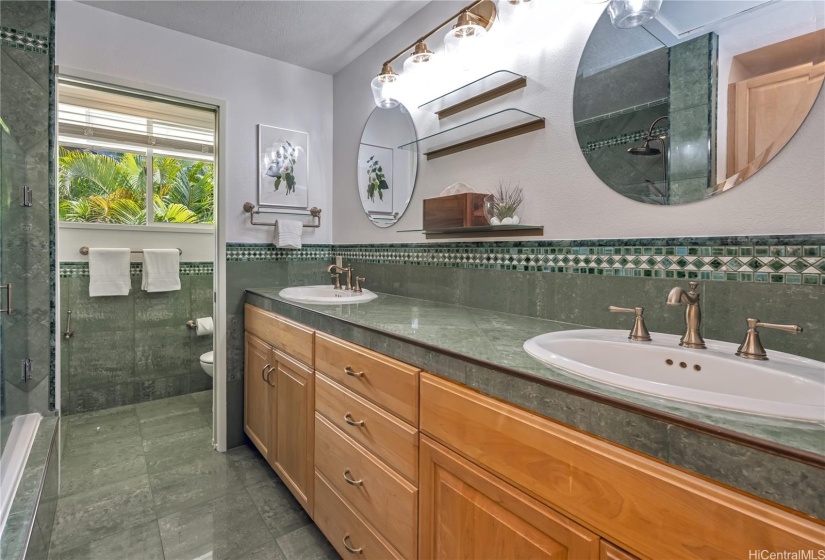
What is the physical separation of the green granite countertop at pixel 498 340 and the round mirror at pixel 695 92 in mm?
549

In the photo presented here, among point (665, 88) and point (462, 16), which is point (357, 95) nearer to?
point (462, 16)

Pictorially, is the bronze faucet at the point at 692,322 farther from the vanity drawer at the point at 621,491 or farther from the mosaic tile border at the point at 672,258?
the vanity drawer at the point at 621,491

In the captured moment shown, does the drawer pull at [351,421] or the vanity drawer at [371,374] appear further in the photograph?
the drawer pull at [351,421]

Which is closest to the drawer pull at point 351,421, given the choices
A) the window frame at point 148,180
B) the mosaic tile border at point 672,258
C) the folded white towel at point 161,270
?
the mosaic tile border at point 672,258

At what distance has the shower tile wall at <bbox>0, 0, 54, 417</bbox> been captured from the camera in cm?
162

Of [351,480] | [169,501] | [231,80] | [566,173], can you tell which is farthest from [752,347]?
[231,80]

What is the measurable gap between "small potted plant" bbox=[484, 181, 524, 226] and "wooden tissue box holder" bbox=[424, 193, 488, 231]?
0.09 feet

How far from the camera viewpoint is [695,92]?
1.07 meters

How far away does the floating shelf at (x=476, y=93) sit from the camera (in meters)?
1.54

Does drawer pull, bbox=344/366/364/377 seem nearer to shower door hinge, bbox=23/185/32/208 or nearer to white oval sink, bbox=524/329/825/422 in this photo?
white oval sink, bbox=524/329/825/422

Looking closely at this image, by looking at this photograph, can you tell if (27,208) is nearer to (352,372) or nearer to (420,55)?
(352,372)

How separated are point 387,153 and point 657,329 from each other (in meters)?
1.66

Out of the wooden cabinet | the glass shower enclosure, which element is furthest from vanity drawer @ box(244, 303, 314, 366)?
the glass shower enclosure

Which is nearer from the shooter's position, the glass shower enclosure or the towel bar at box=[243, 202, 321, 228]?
the glass shower enclosure
